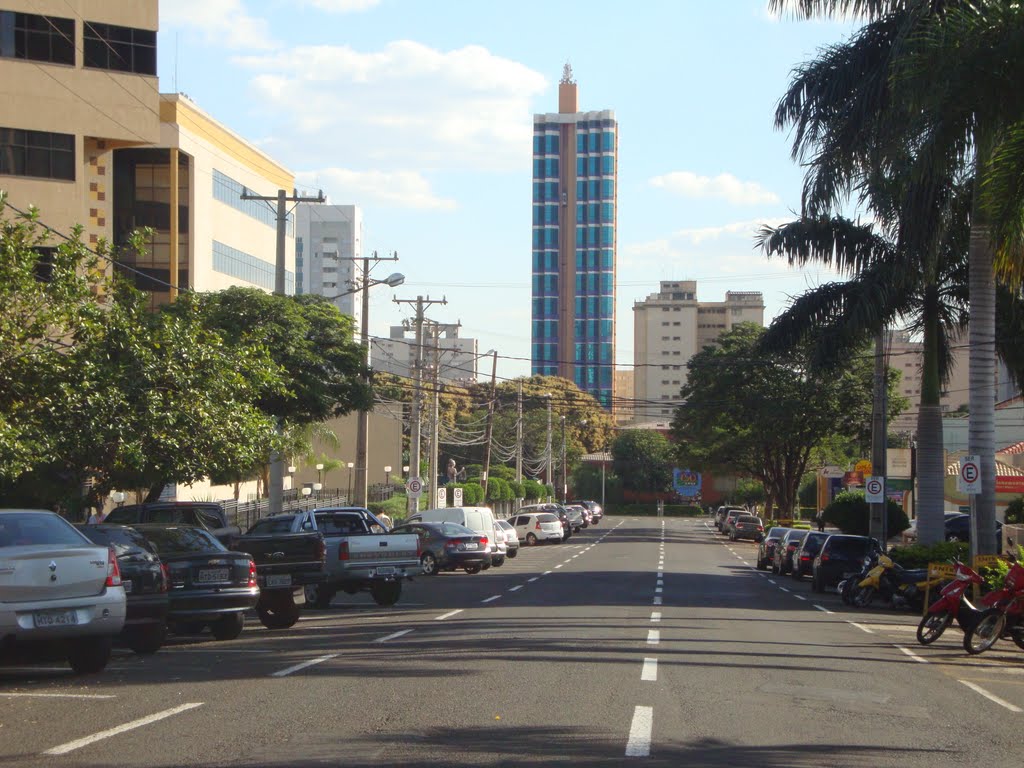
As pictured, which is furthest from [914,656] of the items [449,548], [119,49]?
[119,49]

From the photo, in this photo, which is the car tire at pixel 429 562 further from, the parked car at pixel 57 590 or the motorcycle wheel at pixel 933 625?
the parked car at pixel 57 590

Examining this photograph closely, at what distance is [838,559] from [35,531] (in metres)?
21.4

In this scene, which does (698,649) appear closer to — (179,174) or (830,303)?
(830,303)

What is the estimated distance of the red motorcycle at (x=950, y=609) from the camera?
1657 centimetres

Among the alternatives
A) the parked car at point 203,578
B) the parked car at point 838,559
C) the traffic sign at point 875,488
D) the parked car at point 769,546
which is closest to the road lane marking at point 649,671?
the parked car at point 203,578

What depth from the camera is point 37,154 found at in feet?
129

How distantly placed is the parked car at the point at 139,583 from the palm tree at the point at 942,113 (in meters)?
11.9

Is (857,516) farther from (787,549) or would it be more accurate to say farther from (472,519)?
(472,519)

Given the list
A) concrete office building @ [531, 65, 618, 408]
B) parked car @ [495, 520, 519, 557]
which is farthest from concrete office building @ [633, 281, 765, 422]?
parked car @ [495, 520, 519, 557]

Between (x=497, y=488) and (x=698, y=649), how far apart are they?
61577 millimetres

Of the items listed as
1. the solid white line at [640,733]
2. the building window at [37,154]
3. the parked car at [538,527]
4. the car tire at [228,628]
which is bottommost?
the parked car at [538,527]

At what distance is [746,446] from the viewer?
6475 centimetres

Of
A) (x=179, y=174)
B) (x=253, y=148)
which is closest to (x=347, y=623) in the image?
(x=179, y=174)

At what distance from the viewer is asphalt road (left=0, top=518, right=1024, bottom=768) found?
8680 millimetres
